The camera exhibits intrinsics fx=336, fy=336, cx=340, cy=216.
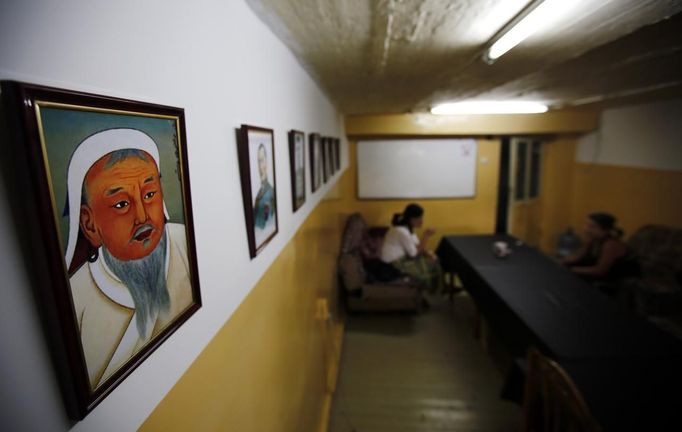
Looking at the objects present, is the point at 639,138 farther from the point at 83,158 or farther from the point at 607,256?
the point at 83,158

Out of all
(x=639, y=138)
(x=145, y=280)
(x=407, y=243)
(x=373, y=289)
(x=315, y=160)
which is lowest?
(x=373, y=289)

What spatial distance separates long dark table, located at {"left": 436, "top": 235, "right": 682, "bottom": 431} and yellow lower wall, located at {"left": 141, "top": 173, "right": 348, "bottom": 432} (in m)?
1.37

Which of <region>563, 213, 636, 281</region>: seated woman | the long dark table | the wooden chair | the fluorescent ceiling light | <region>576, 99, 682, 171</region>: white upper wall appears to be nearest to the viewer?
the wooden chair

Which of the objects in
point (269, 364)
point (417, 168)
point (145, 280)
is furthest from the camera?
point (417, 168)

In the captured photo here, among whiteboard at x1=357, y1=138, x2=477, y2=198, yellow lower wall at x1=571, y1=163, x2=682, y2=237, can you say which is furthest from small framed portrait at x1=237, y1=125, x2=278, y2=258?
yellow lower wall at x1=571, y1=163, x2=682, y2=237

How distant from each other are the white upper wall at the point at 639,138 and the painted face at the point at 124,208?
5.46m

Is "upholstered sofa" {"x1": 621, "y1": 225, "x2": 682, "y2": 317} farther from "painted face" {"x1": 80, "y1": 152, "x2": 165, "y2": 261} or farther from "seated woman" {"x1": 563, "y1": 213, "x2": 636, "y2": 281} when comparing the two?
"painted face" {"x1": 80, "y1": 152, "x2": 165, "y2": 261}

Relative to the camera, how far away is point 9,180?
1.20 ft

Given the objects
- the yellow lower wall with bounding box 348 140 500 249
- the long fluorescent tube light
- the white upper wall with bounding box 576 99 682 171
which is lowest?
the yellow lower wall with bounding box 348 140 500 249

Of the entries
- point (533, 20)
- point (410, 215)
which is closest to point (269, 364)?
point (533, 20)

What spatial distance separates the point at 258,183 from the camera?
114 centimetres

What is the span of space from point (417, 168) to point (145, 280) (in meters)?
5.28

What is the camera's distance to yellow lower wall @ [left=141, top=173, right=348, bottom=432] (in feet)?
2.48

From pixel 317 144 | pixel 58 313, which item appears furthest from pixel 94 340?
pixel 317 144
